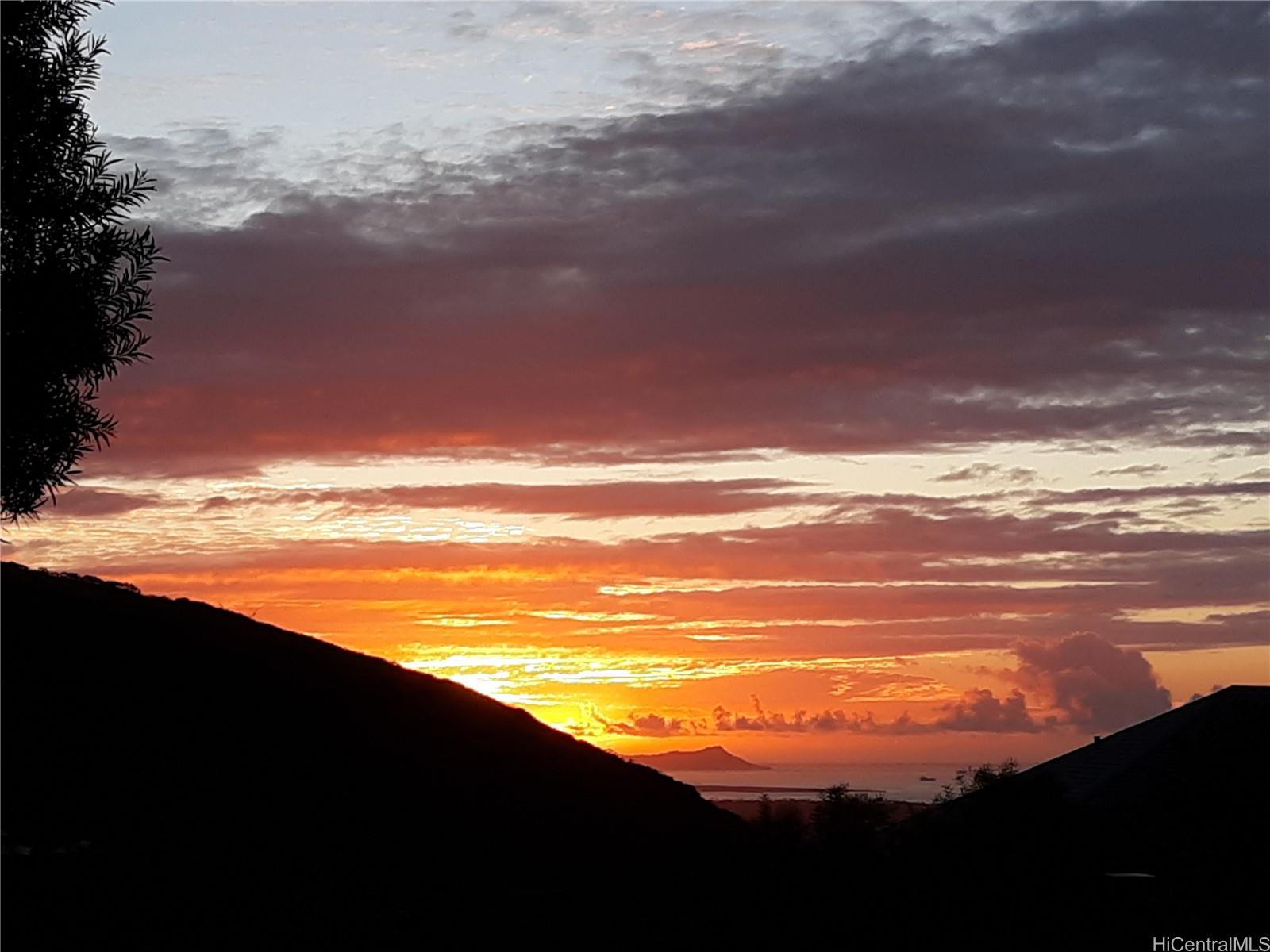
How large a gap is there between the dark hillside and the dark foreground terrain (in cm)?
8

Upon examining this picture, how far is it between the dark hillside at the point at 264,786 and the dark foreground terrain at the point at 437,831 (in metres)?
0.08

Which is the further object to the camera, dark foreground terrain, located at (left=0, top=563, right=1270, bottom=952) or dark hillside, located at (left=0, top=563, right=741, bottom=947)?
dark foreground terrain, located at (left=0, top=563, right=1270, bottom=952)

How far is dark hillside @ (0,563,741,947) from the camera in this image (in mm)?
25188

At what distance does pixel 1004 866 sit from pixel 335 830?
14229mm

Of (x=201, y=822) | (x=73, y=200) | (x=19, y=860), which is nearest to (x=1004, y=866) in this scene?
(x=201, y=822)

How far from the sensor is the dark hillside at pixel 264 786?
2519cm

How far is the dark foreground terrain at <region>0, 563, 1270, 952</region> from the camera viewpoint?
25.6m

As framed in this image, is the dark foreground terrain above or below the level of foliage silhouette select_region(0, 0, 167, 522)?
below

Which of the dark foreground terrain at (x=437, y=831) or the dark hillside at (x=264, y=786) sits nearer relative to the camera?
the dark hillside at (x=264, y=786)

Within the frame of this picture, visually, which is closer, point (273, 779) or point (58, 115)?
point (58, 115)

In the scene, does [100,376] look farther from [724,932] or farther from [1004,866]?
[1004,866]

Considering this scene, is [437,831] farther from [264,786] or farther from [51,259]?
[51,259]

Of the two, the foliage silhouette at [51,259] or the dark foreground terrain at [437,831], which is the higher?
the foliage silhouette at [51,259]

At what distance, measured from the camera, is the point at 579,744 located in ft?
153
